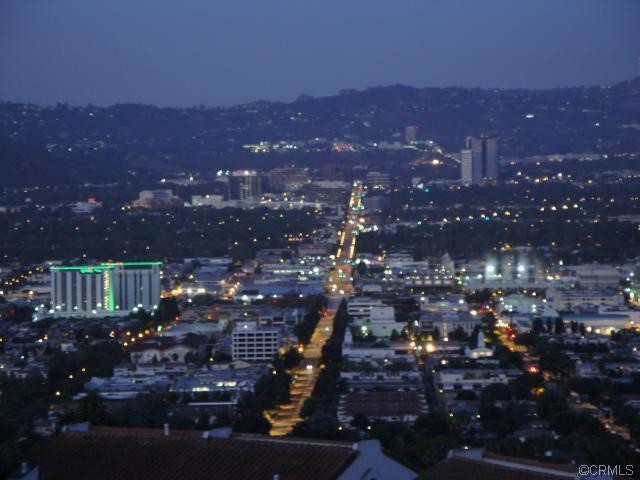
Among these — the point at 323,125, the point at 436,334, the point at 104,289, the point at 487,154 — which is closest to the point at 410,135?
the point at 323,125

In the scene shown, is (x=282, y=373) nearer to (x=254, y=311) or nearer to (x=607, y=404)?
(x=607, y=404)

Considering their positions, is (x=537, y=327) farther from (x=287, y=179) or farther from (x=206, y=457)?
(x=287, y=179)

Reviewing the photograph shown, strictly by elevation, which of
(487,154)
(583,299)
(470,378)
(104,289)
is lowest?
(470,378)

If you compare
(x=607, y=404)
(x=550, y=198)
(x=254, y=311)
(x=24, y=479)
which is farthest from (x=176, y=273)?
(x=24, y=479)

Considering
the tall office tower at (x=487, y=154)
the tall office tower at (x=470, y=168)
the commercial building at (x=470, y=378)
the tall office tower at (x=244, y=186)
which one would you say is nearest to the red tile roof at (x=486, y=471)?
the commercial building at (x=470, y=378)

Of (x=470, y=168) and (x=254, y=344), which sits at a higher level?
(x=470, y=168)

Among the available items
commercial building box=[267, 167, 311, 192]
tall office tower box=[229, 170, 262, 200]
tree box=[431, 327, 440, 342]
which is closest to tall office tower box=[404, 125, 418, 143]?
commercial building box=[267, 167, 311, 192]

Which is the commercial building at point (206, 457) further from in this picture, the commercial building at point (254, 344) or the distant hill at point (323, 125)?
the distant hill at point (323, 125)
